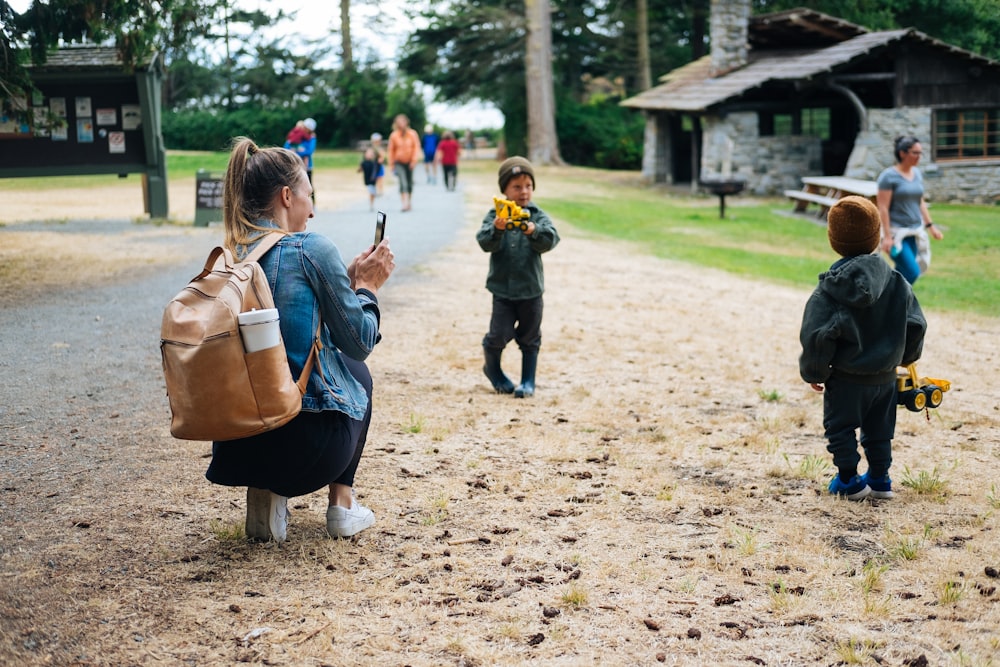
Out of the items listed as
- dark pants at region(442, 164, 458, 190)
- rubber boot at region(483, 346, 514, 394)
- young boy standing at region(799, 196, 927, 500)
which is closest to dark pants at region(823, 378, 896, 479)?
young boy standing at region(799, 196, 927, 500)

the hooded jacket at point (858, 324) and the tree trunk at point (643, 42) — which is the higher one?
the tree trunk at point (643, 42)

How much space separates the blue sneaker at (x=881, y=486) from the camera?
508 centimetres

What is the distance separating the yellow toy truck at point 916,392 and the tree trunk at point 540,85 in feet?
116

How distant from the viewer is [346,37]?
5228cm

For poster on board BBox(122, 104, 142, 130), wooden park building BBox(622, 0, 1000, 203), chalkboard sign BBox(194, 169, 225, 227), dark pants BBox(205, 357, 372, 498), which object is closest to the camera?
dark pants BBox(205, 357, 372, 498)

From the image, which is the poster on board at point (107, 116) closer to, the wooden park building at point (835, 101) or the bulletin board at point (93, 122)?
the bulletin board at point (93, 122)

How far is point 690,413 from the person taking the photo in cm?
696

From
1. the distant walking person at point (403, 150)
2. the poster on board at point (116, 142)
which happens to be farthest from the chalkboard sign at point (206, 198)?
the distant walking person at point (403, 150)

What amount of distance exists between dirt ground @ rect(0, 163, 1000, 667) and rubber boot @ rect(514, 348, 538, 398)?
4.3 inches

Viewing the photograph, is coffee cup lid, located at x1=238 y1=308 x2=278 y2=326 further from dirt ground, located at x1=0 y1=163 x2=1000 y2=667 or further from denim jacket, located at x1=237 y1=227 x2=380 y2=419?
dirt ground, located at x1=0 y1=163 x2=1000 y2=667

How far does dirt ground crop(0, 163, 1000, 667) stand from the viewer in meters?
3.58

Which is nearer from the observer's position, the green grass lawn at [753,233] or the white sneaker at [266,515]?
the white sneaker at [266,515]

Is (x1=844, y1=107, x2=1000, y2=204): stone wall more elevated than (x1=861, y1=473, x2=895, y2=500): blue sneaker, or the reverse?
(x1=844, y1=107, x2=1000, y2=204): stone wall

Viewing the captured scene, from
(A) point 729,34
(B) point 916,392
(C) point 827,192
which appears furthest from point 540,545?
(A) point 729,34
